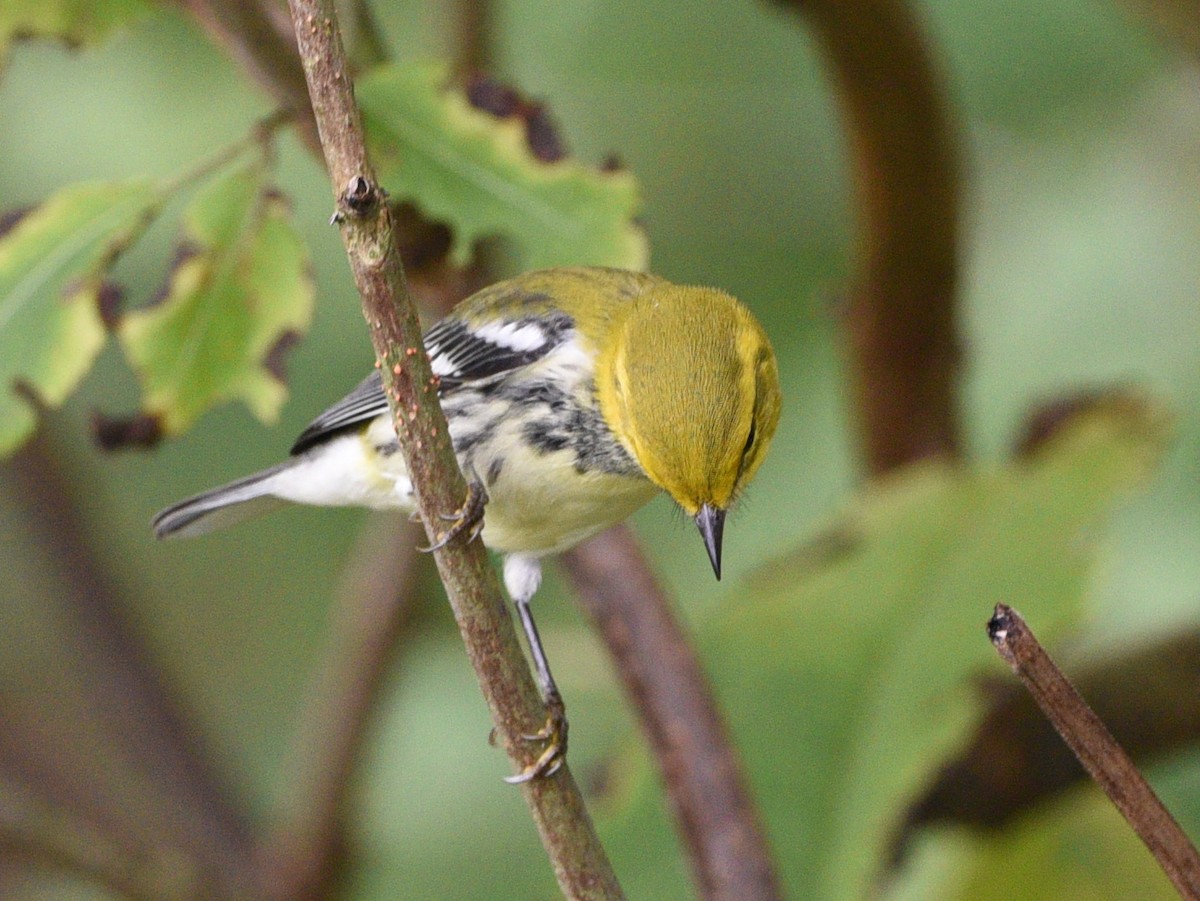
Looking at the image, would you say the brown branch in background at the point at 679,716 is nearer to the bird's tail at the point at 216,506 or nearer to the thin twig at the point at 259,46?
the bird's tail at the point at 216,506

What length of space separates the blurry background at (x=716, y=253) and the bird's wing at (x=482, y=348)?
0.89 meters

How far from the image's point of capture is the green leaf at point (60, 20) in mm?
1782

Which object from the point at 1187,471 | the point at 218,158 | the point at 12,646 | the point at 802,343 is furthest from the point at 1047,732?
the point at 12,646

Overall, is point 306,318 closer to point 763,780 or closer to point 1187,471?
point 763,780

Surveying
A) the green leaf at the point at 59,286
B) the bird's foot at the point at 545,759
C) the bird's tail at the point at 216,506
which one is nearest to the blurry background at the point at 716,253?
the bird's tail at the point at 216,506

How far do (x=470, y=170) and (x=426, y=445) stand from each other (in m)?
0.71

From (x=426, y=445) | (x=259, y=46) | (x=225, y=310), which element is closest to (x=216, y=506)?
(x=225, y=310)

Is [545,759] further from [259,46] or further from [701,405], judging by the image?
[259,46]

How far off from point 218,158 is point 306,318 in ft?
0.65

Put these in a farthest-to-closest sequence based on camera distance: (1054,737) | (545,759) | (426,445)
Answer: (1054,737)
(545,759)
(426,445)

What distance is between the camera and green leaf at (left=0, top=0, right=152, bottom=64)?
1782mm

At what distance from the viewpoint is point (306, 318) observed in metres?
1.74

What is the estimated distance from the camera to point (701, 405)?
1.67m

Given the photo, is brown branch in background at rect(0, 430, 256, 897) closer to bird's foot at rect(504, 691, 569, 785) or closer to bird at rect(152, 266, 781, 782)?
bird at rect(152, 266, 781, 782)
